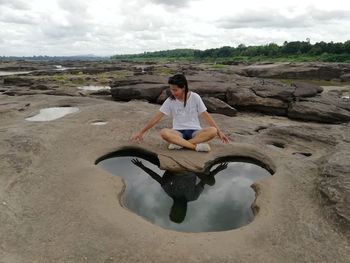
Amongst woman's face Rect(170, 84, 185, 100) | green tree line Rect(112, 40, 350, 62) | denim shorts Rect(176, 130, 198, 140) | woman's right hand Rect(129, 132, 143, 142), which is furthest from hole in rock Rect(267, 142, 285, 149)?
green tree line Rect(112, 40, 350, 62)

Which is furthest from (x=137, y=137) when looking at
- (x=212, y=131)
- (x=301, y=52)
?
(x=301, y=52)

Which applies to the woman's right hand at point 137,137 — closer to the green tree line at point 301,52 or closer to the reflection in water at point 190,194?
the reflection in water at point 190,194

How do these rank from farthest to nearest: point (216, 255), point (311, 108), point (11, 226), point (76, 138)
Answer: point (311, 108)
point (76, 138)
point (11, 226)
point (216, 255)

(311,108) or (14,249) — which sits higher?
(14,249)

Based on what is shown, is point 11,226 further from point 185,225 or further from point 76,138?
point 76,138

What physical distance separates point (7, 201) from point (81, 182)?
4.12 feet

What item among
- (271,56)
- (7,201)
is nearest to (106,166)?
(7,201)

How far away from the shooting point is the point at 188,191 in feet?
22.8

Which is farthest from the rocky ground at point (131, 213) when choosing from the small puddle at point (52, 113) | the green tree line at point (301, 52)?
the green tree line at point (301, 52)

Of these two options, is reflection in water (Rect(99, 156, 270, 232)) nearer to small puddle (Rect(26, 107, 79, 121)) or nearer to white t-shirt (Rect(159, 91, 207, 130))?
white t-shirt (Rect(159, 91, 207, 130))

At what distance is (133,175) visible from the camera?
768 cm

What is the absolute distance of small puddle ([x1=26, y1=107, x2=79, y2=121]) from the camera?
12391 mm

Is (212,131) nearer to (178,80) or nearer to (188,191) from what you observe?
(178,80)

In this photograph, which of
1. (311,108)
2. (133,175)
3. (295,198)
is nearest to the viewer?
(295,198)
